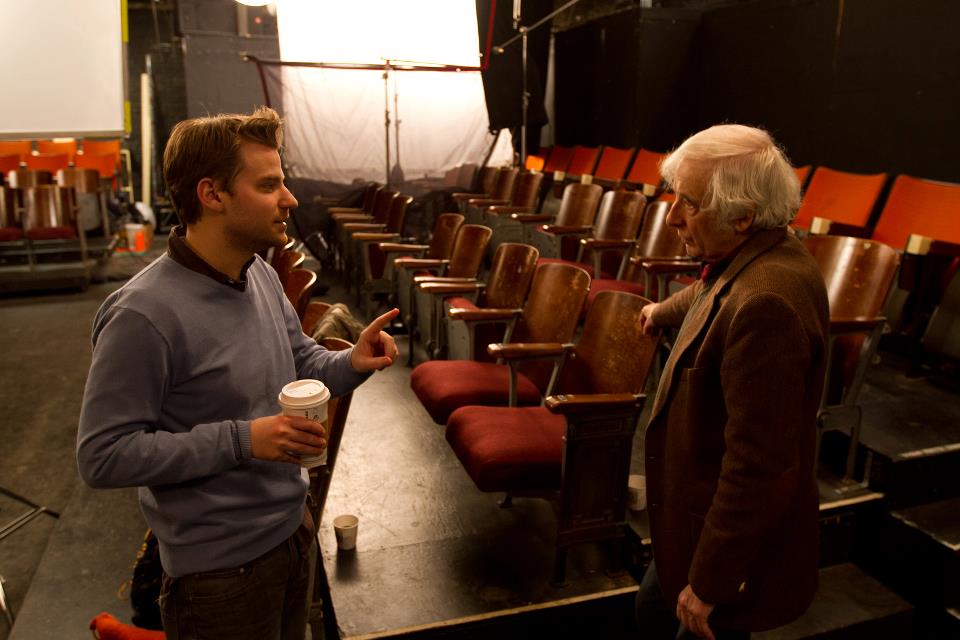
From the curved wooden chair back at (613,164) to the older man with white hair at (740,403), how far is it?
16.0ft

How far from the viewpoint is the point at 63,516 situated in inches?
105

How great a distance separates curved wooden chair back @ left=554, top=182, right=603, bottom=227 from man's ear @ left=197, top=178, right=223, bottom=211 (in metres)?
3.60

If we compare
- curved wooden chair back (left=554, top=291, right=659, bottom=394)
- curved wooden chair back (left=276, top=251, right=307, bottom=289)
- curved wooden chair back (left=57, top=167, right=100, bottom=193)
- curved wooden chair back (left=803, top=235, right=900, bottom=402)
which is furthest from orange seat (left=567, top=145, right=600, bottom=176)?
curved wooden chair back (left=57, top=167, right=100, bottom=193)

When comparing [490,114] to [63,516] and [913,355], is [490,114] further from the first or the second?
[63,516]

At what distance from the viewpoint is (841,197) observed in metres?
4.23

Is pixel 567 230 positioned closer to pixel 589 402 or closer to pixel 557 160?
pixel 589 402

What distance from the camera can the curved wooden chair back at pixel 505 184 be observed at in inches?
233

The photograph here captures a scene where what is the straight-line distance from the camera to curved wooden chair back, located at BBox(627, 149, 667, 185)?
5.64m

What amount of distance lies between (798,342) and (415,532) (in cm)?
154

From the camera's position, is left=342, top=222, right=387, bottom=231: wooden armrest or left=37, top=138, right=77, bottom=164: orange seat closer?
left=342, top=222, right=387, bottom=231: wooden armrest

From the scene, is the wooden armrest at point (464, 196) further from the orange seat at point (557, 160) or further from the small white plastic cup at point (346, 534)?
the small white plastic cup at point (346, 534)

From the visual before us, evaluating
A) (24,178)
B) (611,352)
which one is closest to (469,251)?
(611,352)

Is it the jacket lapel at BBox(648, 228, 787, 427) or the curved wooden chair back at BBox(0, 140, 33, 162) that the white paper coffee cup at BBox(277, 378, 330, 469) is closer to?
the jacket lapel at BBox(648, 228, 787, 427)

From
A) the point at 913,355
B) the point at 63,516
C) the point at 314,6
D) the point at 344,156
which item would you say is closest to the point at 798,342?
the point at 913,355
